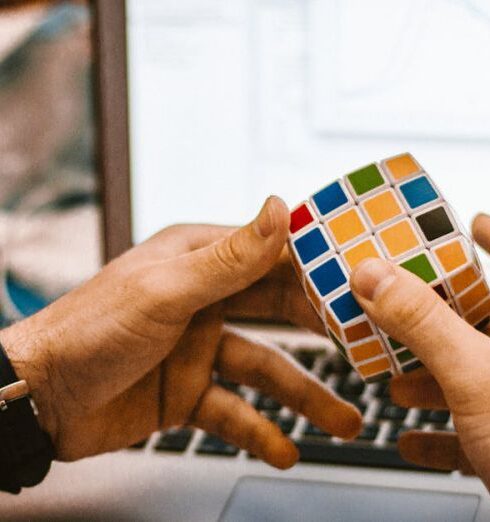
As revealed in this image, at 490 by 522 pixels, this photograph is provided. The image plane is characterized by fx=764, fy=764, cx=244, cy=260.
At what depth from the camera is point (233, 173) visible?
69 centimetres

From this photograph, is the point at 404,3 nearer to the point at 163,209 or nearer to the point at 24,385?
the point at 163,209

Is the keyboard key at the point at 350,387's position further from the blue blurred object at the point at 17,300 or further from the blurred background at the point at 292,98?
the blue blurred object at the point at 17,300

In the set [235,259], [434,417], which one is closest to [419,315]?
→ [235,259]

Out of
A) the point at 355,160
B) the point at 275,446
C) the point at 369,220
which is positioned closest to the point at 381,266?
the point at 369,220

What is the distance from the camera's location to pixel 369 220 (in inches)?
16.1

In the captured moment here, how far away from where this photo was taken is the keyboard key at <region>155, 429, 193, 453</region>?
22.1 inches

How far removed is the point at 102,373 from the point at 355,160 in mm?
296

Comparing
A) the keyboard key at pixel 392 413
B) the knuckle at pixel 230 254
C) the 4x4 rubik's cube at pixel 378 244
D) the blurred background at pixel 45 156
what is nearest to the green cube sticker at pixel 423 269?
the 4x4 rubik's cube at pixel 378 244

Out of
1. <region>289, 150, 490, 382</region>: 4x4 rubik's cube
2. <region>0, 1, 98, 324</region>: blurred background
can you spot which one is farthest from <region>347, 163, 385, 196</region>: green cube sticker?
<region>0, 1, 98, 324</region>: blurred background

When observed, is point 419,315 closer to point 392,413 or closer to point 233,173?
point 392,413

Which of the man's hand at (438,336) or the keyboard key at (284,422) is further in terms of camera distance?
the keyboard key at (284,422)

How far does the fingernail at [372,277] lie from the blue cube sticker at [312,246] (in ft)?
0.09

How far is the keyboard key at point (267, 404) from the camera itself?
61cm

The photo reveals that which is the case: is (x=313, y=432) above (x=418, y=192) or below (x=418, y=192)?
below
